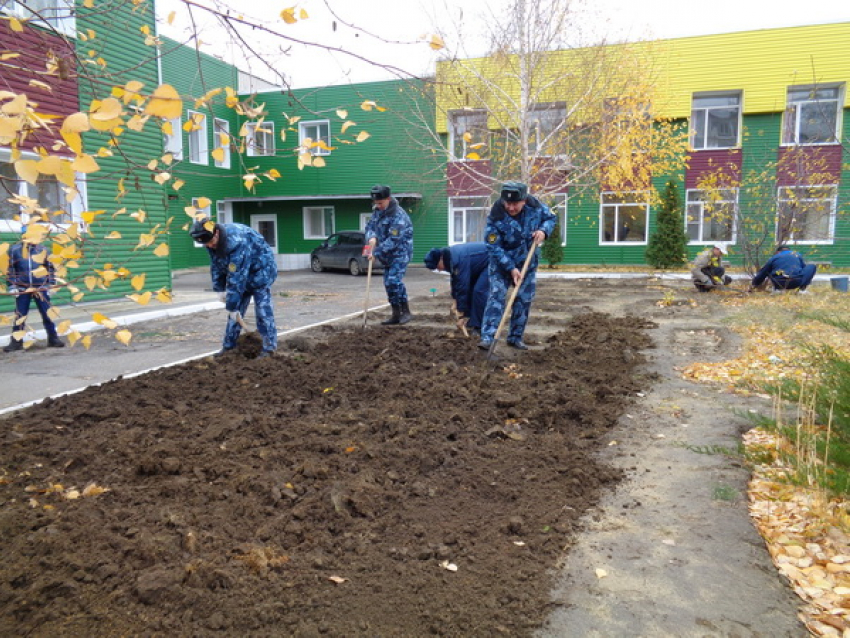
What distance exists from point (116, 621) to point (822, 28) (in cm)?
2554

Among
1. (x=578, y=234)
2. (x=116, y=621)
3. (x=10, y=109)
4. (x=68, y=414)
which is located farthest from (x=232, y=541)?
(x=578, y=234)

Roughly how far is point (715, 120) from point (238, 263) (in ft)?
69.2

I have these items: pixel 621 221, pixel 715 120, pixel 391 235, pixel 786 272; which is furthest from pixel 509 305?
pixel 715 120

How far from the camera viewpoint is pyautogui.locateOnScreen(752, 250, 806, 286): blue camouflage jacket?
1267 centimetres

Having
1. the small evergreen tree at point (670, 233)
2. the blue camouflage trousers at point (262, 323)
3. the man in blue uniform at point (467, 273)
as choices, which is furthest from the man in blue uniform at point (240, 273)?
the small evergreen tree at point (670, 233)

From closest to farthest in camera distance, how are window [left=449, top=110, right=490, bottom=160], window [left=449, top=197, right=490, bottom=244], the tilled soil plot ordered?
the tilled soil plot → window [left=449, top=110, right=490, bottom=160] → window [left=449, top=197, right=490, bottom=244]

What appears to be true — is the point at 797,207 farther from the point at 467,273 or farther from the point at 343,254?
the point at 343,254

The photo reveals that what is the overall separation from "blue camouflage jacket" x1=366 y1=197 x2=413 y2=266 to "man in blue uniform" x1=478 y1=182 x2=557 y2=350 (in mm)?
2396

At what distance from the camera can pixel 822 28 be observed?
21125 millimetres

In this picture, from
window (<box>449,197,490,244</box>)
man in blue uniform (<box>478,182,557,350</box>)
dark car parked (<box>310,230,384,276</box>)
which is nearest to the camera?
man in blue uniform (<box>478,182,557,350</box>)

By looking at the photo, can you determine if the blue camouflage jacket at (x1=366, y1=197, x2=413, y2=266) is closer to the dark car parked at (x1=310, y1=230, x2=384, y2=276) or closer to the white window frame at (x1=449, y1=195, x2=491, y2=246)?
the dark car parked at (x1=310, y1=230, x2=384, y2=276)

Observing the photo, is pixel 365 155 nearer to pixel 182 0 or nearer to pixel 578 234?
pixel 578 234

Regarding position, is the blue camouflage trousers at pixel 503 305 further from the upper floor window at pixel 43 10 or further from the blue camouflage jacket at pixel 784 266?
the blue camouflage jacket at pixel 784 266

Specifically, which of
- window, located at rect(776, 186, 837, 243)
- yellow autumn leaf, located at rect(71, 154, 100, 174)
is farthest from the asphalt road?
window, located at rect(776, 186, 837, 243)
